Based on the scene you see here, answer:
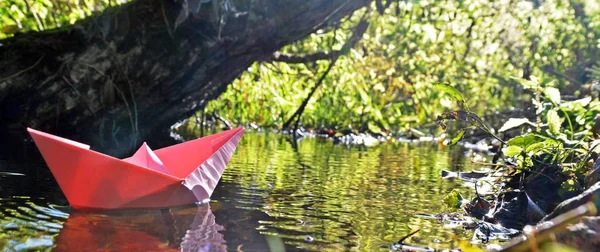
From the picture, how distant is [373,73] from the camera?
14453 mm

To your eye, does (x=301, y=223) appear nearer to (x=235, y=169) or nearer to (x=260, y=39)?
(x=235, y=169)

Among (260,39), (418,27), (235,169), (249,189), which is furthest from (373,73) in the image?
(249,189)

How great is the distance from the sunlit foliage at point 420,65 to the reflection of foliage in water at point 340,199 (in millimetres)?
4444

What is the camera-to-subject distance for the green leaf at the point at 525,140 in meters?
3.49

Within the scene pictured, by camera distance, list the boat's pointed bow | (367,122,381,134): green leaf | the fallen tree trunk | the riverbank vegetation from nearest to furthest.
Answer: the boat's pointed bow, the riverbank vegetation, the fallen tree trunk, (367,122,381,134): green leaf

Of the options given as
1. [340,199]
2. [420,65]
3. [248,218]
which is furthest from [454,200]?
[420,65]

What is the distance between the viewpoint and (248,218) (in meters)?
3.15

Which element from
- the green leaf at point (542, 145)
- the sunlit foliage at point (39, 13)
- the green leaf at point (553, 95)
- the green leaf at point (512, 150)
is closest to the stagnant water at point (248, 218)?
the green leaf at point (512, 150)

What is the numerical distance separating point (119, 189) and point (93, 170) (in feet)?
0.49

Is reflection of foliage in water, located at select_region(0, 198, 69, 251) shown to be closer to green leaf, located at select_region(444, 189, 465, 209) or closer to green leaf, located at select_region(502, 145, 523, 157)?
green leaf, located at select_region(444, 189, 465, 209)

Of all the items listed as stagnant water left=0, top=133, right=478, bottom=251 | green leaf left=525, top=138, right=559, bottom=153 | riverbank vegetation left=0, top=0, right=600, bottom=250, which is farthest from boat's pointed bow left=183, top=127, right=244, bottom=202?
green leaf left=525, top=138, right=559, bottom=153

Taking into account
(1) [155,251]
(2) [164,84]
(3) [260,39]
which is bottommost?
(1) [155,251]

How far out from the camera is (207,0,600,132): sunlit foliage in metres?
12.1

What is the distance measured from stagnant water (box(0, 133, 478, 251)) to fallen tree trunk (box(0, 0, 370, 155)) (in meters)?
2.81
